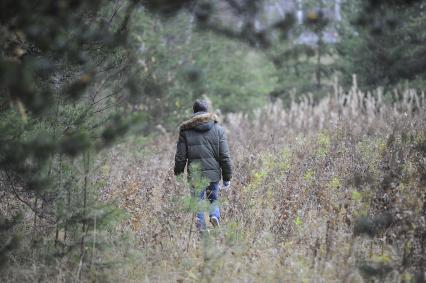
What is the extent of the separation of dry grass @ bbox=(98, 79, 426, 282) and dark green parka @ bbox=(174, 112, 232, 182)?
47 cm

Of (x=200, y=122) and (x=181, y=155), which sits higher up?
(x=200, y=122)

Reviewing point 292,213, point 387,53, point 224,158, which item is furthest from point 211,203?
point 387,53

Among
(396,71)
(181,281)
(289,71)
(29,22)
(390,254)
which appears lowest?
(181,281)

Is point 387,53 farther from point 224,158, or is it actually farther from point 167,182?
point 224,158

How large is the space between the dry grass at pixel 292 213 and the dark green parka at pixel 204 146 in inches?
18.7

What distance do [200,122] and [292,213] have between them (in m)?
1.62

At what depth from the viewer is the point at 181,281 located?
500 cm


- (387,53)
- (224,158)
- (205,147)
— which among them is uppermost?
(387,53)

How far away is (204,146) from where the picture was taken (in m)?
6.75

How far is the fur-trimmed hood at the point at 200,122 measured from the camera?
6.68 m

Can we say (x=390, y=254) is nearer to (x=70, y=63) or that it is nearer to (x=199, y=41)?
(x=70, y=63)

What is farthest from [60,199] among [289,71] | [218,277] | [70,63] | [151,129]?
[289,71]

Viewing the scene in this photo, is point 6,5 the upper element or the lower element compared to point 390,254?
upper

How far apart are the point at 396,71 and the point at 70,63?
15.8 meters
